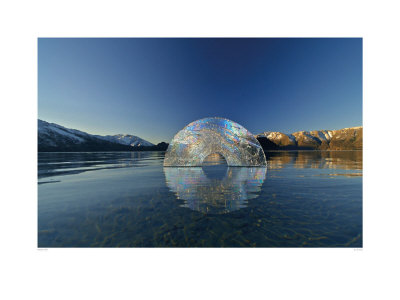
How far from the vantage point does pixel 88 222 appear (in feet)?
17.3

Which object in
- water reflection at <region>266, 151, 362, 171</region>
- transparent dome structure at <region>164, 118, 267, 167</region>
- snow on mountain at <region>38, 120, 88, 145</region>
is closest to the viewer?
transparent dome structure at <region>164, 118, 267, 167</region>

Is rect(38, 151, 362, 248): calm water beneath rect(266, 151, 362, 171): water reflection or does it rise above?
beneath

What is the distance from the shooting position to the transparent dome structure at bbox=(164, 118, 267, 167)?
635 inches

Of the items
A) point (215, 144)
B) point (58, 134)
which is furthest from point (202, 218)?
point (58, 134)

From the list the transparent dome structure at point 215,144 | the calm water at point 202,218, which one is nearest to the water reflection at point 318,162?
the transparent dome structure at point 215,144

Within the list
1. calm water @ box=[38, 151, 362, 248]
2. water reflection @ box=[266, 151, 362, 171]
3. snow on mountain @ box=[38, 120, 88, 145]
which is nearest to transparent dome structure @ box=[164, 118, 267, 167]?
water reflection @ box=[266, 151, 362, 171]

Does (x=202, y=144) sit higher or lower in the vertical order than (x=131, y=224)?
higher

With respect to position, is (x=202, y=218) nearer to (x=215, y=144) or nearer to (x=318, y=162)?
(x=215, y=144)

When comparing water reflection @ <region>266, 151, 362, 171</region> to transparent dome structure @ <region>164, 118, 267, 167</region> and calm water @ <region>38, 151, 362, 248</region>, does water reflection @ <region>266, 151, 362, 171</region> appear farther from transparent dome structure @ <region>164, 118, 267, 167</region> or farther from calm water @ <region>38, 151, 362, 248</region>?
calm water @ <region>38, 151, 362, 248</region>

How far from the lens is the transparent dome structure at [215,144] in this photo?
16.1m
